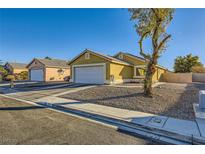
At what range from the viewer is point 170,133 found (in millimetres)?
4254

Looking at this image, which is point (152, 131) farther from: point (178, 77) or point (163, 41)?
point (178, 77)

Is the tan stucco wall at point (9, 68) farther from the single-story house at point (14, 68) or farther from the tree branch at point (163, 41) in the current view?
the tree branch at point (163, 41)

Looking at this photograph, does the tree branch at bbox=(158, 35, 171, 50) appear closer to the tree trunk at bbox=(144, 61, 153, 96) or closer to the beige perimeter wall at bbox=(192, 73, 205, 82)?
the tree trunk at bbox=(144, 61, 153, 96)

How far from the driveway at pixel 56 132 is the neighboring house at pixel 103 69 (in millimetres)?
11324

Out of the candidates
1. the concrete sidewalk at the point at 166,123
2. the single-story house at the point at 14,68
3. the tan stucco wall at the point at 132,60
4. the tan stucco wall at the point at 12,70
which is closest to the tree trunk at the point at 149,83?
the concrete sidewalk at the point at 166,123

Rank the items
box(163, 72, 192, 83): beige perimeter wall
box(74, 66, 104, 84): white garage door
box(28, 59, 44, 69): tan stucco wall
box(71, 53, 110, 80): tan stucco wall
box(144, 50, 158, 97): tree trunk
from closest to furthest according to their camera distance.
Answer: box(144, 50, 158, 97): tree trunk < box(71, 53, 110, 80): tan stucco wall < box(74, 66, 104, 84): white garage door < box(163, 72, 192, 83): beige perimeter wall < box(28, 59, 44, 69): tan stucco wall

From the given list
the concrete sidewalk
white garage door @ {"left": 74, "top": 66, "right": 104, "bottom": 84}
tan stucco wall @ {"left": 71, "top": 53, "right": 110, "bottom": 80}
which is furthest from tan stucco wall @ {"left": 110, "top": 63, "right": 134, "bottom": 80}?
the concrete sidewalk

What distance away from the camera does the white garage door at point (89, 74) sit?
16984mm

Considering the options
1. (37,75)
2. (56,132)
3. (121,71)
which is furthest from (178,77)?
(37,75)

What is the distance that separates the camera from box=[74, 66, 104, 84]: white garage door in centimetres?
1698

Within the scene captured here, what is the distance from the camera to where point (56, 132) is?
429cm

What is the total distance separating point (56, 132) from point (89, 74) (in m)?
13.9
